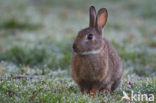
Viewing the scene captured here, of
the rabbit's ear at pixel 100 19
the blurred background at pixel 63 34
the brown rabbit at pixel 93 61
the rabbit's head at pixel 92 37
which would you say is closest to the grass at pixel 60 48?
the blurred background at pixel 63 34

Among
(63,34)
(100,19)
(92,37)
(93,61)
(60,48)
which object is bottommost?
(60,48)

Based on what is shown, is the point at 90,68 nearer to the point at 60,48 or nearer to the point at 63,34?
the point at 60,48

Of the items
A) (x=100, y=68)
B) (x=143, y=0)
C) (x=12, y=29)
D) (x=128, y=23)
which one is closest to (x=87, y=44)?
(x=100, y=68)

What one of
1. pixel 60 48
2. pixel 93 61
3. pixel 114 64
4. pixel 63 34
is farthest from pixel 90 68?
pixel 63 34

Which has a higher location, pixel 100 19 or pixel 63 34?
pixel 100 19

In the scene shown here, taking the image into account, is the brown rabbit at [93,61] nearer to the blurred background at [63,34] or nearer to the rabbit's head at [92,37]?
the rabbit's head at [92,37]

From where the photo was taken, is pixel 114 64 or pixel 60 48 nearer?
pixel 114 64

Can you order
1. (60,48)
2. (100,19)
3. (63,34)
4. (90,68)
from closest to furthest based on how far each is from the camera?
(90,68) → (100,19) → (60,48) → (63,34)
